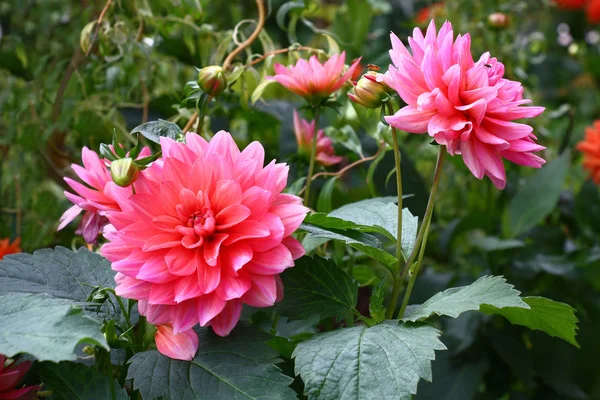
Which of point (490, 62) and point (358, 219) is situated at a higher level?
point (490, 62)

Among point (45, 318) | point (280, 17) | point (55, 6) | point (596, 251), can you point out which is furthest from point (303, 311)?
point (55, 6)

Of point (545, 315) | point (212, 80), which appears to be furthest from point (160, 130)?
point (545, 315)

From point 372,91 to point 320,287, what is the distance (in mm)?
150

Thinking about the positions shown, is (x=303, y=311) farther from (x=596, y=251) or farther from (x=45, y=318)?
(x=596, y=251)

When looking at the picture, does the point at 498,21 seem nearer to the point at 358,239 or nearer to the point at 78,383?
the point at 358,239

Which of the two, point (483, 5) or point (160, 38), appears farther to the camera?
point (483, 5)

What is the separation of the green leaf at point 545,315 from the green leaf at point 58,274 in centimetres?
28

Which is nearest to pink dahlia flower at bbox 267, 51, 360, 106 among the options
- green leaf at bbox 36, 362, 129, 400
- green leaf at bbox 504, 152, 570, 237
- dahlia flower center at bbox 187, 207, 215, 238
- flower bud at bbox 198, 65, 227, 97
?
flower bud at bbox 198, 65, 227, 97

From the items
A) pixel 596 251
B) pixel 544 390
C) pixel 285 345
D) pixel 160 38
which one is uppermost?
pixel 160 38

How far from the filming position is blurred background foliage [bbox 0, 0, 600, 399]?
782 millimetres

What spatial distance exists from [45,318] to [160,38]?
1.65 feet

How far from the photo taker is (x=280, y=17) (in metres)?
0.75

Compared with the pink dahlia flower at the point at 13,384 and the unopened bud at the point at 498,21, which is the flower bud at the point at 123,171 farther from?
the unopened bud at the point at 498,21

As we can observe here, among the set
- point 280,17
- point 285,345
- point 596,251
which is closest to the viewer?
point 285,345
